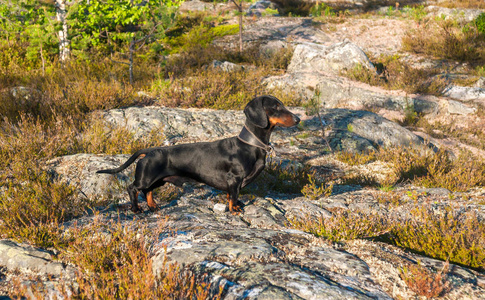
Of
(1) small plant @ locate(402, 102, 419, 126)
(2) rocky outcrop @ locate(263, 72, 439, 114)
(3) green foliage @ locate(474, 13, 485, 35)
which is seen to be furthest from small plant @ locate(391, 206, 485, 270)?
(3) green foliage @ locate(474, 13, 485, 35)

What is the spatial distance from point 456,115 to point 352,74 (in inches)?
126

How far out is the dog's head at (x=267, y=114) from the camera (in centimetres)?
377

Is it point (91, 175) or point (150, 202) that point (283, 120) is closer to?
point (150, 202)

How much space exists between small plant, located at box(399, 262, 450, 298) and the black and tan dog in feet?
6.29

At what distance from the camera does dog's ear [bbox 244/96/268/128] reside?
376 centimetres

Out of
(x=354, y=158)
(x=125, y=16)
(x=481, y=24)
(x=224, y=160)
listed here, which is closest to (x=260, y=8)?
(x=481, y=24)

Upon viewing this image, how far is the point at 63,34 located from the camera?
10469mm

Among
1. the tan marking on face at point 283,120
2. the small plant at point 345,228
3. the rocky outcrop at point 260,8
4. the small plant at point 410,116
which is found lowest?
the small plant at point 410,116

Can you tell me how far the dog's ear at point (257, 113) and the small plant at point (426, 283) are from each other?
1981mm

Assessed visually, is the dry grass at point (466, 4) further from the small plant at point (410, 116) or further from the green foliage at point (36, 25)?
the green foliage at point (36, 25)

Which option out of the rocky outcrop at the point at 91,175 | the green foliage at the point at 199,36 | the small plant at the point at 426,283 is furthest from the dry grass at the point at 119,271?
the green foliage at the point at 199,36

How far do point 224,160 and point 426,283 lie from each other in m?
2.31

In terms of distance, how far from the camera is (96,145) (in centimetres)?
565

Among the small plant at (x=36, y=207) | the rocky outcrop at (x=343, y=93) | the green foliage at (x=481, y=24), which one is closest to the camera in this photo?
the small plant at (x=36, y=207)
